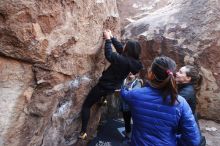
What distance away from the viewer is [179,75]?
416 cm

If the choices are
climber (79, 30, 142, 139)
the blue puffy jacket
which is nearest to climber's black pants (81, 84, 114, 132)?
climber (79, 30, 142, 139)

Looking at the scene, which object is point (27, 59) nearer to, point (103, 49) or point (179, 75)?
point (103, 49)

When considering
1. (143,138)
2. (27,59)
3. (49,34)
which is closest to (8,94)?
(27,59)

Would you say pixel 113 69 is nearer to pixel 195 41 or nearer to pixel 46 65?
pixel 46 65

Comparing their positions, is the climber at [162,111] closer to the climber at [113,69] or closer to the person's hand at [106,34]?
the climber at [113,69]


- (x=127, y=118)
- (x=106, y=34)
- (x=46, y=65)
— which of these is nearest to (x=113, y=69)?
(x=106, y=34)

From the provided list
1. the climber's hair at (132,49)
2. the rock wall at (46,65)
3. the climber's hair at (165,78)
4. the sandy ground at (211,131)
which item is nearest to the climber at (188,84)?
the climber's hair at (132,49)

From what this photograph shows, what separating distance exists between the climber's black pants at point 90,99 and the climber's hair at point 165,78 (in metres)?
1.89

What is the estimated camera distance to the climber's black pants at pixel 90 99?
476cm

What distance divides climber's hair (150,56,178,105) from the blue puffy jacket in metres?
0.07

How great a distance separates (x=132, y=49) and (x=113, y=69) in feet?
1.44

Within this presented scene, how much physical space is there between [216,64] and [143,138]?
10.8 feet

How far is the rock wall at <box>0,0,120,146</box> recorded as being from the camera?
12.0ft

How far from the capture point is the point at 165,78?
286cm
